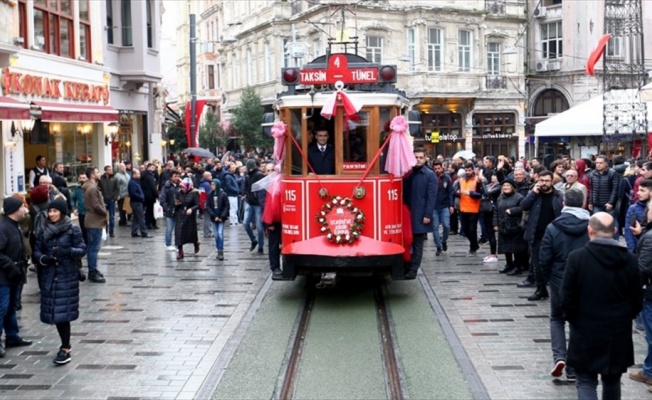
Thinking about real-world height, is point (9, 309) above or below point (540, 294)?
above

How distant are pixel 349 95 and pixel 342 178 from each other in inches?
45.3

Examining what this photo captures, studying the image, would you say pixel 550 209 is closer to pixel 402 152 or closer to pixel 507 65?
pixel 402 152

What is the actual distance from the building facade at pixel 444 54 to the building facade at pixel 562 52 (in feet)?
4.27

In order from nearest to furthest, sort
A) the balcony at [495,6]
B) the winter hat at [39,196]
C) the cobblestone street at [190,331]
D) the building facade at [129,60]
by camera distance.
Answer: the cobblestone street at [190,331] → the winter hat at [39,196] → the building facade at [129,60] → the balcony at [495,6]

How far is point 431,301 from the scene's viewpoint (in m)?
12.6

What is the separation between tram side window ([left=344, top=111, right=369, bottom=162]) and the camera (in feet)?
39.7

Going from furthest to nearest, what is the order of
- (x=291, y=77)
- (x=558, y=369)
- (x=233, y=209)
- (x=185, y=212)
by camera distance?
(x=233, y=209)
(x=185, y=212)
(x=291, y=77)
(x=558, y=369)

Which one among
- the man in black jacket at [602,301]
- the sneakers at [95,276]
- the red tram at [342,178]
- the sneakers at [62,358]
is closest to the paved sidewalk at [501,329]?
the man in black jacket at [602,301]


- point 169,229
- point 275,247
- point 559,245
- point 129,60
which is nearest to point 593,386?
point 559,245

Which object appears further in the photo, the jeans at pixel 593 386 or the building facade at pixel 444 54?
the building facade at pixel 444 54

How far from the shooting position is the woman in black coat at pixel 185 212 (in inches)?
658

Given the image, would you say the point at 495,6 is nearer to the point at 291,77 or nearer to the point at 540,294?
the point at 291,77

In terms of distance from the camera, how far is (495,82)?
43.3m

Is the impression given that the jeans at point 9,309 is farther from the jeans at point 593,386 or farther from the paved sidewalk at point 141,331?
the jeans at point 593,386
